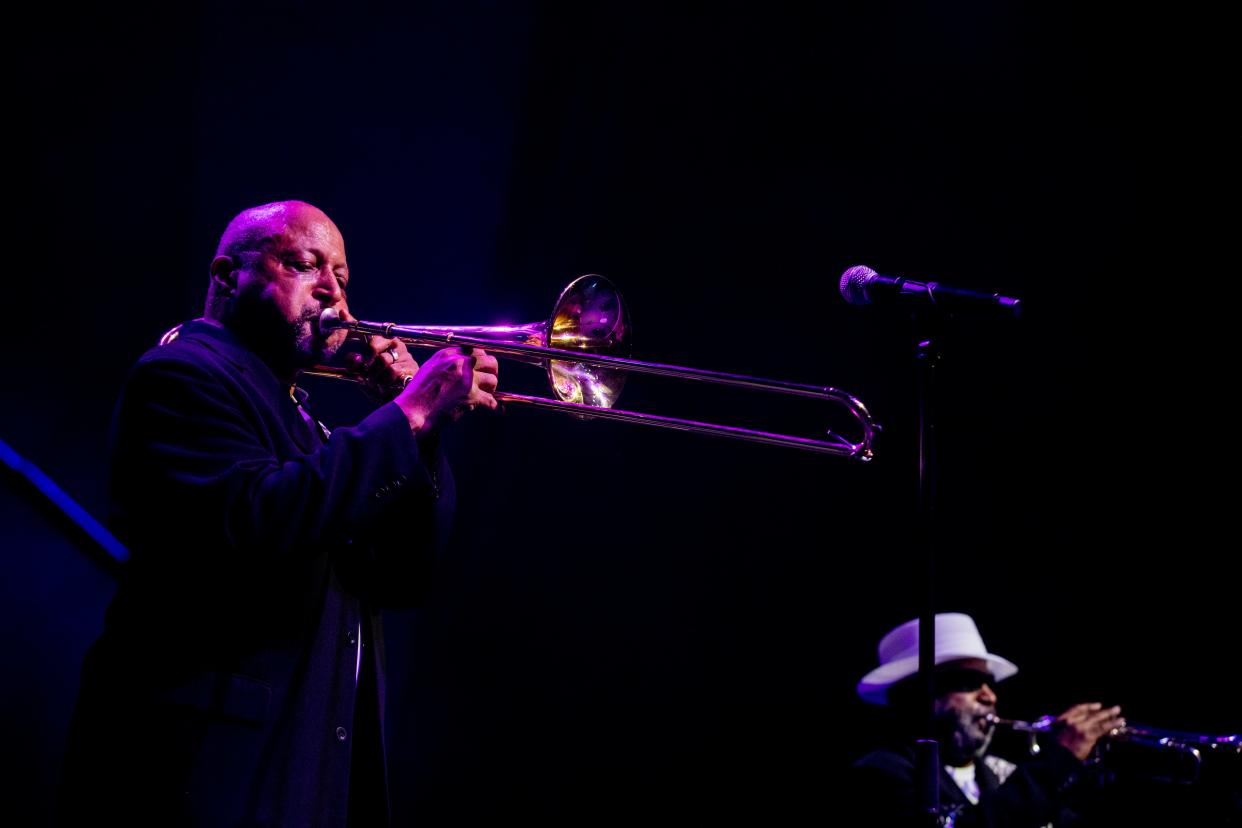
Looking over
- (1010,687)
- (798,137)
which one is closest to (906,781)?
(1010,687)

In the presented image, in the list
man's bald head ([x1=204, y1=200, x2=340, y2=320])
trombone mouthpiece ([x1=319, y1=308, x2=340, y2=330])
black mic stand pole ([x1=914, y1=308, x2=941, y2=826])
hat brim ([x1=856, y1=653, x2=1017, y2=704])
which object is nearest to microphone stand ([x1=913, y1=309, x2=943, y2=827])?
black mic stand pole ([x1=914, y1=308, x2=941, y2=826])

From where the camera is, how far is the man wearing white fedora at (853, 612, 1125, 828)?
3701mm

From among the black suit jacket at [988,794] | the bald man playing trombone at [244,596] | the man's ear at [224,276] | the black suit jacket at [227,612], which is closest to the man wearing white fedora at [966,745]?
the black suit jacket at [988,794]

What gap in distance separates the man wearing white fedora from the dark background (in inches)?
10.7

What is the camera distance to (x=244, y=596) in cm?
187

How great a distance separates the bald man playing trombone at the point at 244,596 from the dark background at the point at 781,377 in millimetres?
1427

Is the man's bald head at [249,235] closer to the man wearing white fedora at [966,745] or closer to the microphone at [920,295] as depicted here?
the microphone at [920,295]

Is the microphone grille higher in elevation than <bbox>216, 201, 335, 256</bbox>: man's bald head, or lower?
lower

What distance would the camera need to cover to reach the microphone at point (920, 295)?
2.22 meters

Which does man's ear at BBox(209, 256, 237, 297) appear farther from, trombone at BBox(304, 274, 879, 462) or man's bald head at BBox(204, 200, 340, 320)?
trombone at BBox(304, 274, 879, 462)

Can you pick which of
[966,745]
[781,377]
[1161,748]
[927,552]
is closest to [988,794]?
[966,745]

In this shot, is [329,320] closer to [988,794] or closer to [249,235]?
[249,235]

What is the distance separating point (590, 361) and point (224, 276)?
887 mm

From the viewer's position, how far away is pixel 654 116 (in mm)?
4227
